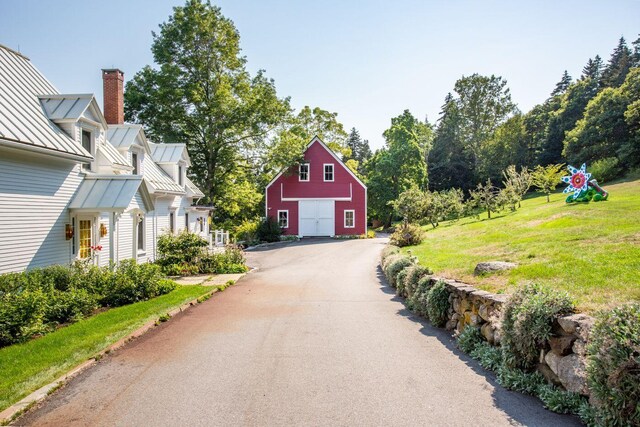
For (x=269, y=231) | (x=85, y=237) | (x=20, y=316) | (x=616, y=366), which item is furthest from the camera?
(x=269, y=231)

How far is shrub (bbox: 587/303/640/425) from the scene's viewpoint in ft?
11.7

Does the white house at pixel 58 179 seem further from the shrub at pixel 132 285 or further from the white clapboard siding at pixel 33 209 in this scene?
the shrub at pixel 132 285

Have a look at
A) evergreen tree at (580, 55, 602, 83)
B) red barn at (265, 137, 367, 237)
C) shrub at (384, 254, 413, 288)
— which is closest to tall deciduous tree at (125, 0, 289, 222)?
red barn at (265, 137, 367, 237)

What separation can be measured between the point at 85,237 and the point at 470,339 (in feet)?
40.7

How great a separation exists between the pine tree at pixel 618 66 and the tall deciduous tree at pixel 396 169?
30.2 meters

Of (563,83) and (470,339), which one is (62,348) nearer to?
(470,339)

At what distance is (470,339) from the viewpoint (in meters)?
6.69

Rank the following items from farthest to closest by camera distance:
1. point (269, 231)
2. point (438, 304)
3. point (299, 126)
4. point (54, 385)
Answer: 1. point (299, 126)
2. point (269, 231)
3. point (438, 304)
4. point (54, 385)

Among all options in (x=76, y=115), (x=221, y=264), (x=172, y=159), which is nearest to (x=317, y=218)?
(x=172, y=159)

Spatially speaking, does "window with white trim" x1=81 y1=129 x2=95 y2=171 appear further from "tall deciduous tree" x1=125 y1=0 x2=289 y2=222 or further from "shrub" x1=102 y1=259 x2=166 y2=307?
"tall deciduous tree" x1=125 y1=0 x2=289 y2=222

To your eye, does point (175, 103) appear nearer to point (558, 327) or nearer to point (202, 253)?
point (202, 253)

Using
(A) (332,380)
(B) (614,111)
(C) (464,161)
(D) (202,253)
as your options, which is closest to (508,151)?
(C) (464,161)

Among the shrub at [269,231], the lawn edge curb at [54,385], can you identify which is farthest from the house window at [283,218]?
the lawn edge curb at [54,385]

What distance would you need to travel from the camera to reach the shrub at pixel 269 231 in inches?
1258
